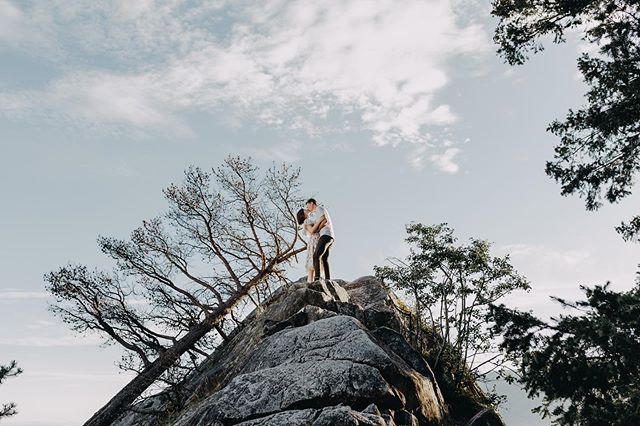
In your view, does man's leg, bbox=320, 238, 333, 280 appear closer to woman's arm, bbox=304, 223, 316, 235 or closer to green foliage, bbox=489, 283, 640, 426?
woman's arm, bbox=304, 223, 316, 235

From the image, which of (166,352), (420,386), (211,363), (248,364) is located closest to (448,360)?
(420,386)

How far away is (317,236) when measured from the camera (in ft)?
51.2

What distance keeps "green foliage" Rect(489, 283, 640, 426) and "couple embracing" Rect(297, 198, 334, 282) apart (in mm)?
7998

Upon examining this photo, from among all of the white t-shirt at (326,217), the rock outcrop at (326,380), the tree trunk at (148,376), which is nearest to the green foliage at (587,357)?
the rock outcrop at (326,380)

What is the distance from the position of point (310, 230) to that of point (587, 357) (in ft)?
31.5

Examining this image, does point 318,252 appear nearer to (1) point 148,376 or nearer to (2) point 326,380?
(1) point 148,376

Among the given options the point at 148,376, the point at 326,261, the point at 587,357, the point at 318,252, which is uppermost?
the point at 318,252

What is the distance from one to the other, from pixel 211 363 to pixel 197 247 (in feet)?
14.8

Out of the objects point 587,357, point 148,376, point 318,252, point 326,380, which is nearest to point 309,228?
point 318,252

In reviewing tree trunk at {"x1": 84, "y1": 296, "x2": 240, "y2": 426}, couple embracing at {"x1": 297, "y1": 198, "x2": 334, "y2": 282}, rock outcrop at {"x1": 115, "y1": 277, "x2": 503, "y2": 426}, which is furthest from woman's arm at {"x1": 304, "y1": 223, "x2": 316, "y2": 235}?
tree trunk at {"x1": 84, "y1": 296, "x2": 240, "y2": 426}

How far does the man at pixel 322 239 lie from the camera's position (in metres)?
15.5

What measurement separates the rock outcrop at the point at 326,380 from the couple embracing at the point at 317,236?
217 centimetres

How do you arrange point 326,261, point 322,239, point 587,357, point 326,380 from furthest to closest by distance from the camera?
point 326,261
point 322,239
point 326,380
point 587,357

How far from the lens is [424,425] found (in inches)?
377
